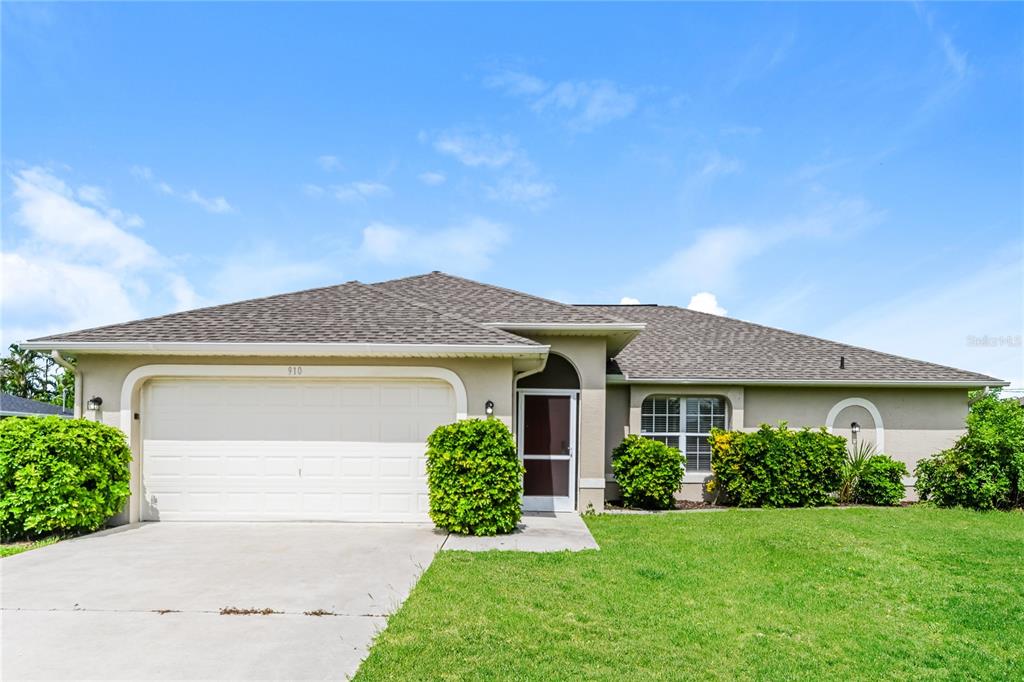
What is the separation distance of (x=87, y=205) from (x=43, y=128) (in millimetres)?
3117

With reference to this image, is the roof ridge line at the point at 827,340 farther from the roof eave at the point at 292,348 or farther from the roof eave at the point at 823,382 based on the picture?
the roof eave at the point at 292,348

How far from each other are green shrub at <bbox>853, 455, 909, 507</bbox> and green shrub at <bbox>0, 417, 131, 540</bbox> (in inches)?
561

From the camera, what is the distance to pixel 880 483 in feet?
40.5

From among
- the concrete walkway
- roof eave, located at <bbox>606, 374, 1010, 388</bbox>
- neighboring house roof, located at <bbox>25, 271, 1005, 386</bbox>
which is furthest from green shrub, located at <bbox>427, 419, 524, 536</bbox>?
roof eave, located at <bbox>606, 374, 1010, 388</bbox>

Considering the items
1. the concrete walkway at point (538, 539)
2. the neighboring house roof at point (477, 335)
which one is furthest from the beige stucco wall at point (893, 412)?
the concrete walkway at point (538, 539)

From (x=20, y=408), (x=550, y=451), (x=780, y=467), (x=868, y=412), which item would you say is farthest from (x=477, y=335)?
(x=20, y=408)

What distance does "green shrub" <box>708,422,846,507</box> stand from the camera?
1184 cm

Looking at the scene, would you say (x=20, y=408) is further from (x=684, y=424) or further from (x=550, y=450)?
(x=684, y=424)

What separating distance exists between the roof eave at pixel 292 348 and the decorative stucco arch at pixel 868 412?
8350 mm

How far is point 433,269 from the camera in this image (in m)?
15.4

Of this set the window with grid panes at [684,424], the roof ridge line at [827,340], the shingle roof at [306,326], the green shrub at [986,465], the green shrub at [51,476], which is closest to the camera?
the green shrub at [51,476]

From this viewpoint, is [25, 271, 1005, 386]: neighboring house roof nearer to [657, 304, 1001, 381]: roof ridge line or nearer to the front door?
[657, 304, 1001, 381]: roof ridge line

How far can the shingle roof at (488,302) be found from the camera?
11.1 meters

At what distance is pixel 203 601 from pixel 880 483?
42.3 ft
